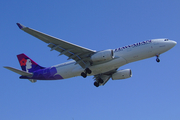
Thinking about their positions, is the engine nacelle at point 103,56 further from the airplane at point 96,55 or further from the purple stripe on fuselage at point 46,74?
the purple stripe on fuselage at point 46,74

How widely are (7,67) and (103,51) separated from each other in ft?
43.9

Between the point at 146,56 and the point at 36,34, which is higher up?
the point at 36,34

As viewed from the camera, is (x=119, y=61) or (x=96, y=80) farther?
(x=96, y=80)

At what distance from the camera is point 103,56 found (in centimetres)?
3167

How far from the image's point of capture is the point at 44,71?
3753 cm

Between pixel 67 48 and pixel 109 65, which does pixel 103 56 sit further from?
pixel 67 48

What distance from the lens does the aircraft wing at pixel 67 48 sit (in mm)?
29211

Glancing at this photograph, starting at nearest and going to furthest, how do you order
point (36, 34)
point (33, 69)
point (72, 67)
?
point (36, 34), point (72, 67), point (33, 69)

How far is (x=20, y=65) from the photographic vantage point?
137 feet

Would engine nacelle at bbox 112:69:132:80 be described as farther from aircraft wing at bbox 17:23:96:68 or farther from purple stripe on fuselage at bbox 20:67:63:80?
purple stripe on fuselage at bbox 20:67:63:80

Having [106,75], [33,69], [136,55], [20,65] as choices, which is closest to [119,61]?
[136,55]

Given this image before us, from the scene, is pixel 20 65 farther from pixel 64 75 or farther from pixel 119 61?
pixel 119 61

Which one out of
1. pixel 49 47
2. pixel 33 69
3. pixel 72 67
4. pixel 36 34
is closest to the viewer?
pixel 36 34

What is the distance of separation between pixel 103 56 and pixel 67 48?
492cm
